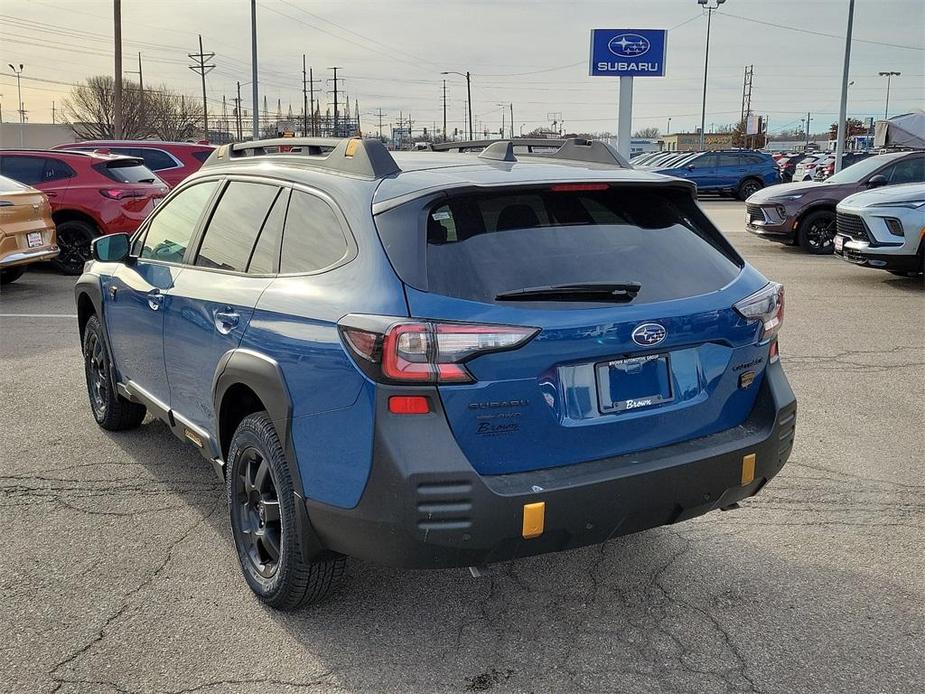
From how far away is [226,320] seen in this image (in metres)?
3.62

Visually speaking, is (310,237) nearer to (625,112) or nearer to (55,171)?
(55,171)

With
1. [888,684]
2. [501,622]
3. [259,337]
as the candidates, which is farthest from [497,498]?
[888,684]

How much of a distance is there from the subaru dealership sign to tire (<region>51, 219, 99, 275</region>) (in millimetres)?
13616

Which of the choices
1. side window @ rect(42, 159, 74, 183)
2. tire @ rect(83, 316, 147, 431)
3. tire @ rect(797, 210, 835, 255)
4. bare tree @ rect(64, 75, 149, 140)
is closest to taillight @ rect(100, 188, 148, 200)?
side window @ rect(42, 159, 74, 183)

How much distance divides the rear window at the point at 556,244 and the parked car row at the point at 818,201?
12.4m

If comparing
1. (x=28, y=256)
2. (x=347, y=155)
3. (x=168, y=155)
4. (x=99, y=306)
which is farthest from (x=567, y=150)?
(x=168, y=155)

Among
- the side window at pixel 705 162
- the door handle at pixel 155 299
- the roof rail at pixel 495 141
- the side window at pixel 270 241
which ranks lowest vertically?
the door handle at pixel 155 299

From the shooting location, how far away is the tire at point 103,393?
5449 millimetres

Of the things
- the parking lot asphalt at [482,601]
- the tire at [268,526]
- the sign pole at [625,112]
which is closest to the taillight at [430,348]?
the tire at [268,526]

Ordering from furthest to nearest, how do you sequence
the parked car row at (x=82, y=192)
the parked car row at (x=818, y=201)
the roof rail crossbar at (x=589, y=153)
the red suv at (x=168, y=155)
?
the red suv at (x=168, y=155) → the parked car row at (x=818, y=201) → the parked car row at (x=82, y=192) → the roof rail crossbar at (x=589, y=153)

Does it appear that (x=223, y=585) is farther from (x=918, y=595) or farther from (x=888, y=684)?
(x=918, y=595)

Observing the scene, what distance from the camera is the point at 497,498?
281 centimetres

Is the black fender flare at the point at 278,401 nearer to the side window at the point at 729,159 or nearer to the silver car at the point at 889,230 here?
the silver car at the point at 889,230

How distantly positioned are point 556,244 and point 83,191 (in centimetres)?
1138
